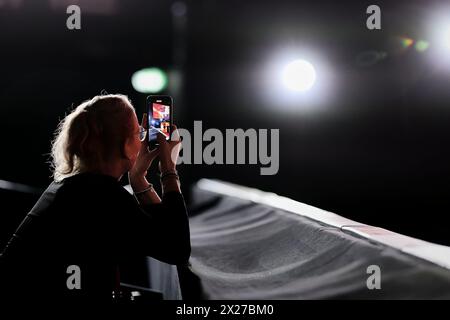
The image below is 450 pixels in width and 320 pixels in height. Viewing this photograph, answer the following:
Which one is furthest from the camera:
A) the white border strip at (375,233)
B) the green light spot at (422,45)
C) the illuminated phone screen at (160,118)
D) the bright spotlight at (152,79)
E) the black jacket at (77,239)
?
the green light spot at (422,45)

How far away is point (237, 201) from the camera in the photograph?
259cm

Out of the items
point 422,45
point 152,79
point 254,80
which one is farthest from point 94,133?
point 422,45

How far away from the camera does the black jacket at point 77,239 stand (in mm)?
965

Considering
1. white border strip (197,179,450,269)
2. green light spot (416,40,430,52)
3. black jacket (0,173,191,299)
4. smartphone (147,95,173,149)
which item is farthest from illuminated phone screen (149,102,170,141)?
green light spot (416,40,430,52)

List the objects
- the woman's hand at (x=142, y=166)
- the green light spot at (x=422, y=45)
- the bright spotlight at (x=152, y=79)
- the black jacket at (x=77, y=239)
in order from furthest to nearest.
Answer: the green light spot at (x=422, y=45)
the bright spotlight at (x=152, y=79)
the woman's hand at (x=142, y=166)
the black jacket at (x=77, y=239)

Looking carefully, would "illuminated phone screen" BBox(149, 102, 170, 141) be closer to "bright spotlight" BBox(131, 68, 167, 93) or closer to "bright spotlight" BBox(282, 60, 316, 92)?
"bright spotlight" BBox(282, 60, 316, 92)

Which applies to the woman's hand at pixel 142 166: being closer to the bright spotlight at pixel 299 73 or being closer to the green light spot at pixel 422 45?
the bright spotlight at pixel 299 73

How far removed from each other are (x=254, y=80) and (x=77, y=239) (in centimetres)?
684

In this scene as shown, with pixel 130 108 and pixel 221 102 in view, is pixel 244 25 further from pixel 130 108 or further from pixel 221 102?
pixel 130 108

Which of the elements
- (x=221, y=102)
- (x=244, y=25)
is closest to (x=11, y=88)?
(x=221, y=102)

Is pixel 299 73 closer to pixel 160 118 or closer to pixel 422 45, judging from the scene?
pixel 422 45

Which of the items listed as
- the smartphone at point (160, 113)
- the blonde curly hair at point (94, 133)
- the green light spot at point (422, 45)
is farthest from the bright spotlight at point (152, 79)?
the blonde curly hair at point (94, 133)

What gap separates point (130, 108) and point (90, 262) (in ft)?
1.16

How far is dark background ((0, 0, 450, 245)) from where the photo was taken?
21.4 feet
